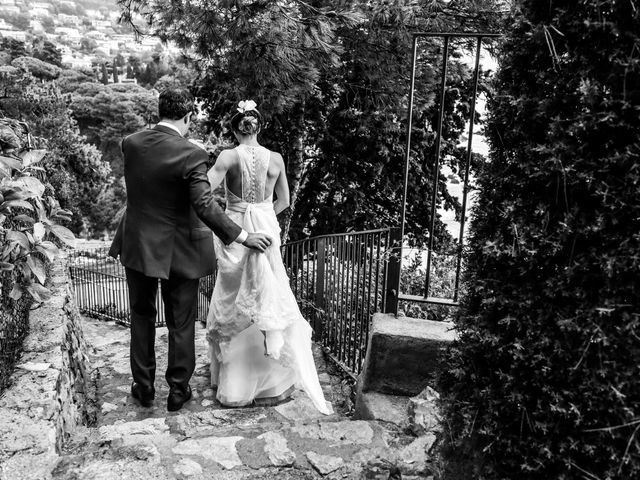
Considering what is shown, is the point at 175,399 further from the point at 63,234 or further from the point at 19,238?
the point at 19,238

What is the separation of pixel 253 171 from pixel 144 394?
68.7 inches

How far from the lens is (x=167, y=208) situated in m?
3.58

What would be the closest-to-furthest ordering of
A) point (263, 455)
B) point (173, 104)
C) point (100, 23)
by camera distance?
point (263, 455)
point (173, 104)
point (100, 23)

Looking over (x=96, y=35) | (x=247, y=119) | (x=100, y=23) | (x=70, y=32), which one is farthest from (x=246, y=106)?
(x=100, y=23)

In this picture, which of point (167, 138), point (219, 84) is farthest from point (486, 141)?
point (219, 84)

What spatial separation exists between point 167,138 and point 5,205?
1.15 meters

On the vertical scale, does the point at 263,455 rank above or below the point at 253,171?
below

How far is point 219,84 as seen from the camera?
25.8ft

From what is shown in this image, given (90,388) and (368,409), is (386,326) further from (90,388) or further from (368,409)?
(90,388)

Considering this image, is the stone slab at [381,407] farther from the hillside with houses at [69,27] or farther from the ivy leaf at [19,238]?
the hillside with houses at [69,27]

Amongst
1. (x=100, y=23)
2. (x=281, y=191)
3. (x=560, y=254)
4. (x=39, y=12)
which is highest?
(x=39, y=12)

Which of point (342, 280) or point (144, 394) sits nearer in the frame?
point (144, 394)

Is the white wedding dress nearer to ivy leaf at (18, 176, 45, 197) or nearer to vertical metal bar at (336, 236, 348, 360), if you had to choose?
vertical metal bar at (336, 236, 348, 360)

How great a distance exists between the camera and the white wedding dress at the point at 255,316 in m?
4.01
